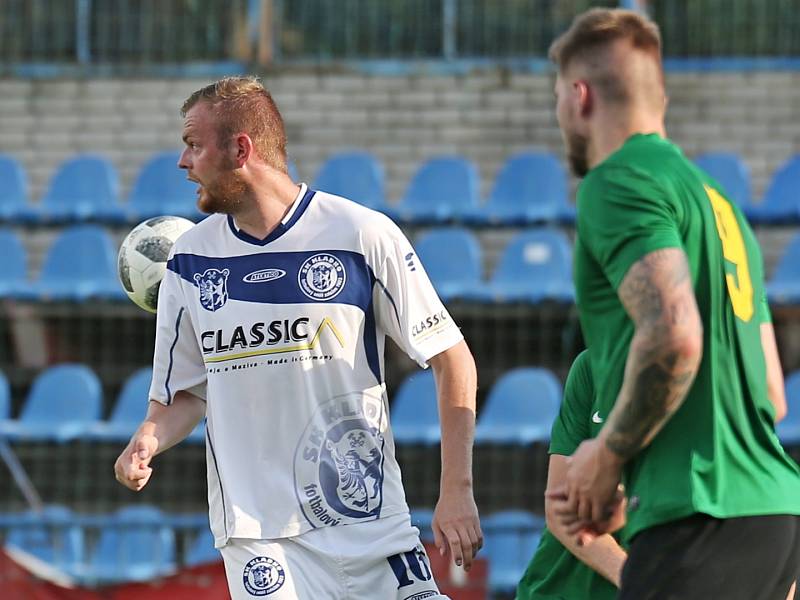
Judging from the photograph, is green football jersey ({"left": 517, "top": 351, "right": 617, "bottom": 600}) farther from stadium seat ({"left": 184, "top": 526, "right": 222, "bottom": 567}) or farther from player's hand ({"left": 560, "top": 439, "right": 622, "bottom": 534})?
stadium seat ({"left": 184, "top": 526, "right": 222, "bottom": 567})

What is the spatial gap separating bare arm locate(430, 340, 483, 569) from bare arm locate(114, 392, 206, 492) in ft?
2.42

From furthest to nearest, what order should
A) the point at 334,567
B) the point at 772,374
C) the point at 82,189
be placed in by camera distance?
the point at 82,189 → the point at 334,567 → the point at 772,374

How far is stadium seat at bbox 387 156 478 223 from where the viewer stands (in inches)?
442

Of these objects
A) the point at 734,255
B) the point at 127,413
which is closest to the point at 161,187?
the point at 127,413

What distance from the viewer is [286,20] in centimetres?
1373

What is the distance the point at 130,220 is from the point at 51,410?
187 cm

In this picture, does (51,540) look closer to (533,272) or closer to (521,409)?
(521,409)

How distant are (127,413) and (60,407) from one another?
0.55 metres

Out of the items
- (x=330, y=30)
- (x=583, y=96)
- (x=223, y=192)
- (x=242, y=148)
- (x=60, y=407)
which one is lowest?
(x=60, y=407)

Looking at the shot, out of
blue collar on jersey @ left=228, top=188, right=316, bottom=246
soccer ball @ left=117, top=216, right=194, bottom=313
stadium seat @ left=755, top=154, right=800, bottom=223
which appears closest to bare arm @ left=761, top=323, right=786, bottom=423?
blue collar on jersey @ left=228, top=188, right=316, bottom=246

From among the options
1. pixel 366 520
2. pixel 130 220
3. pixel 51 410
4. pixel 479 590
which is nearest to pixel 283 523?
pixel 366 520

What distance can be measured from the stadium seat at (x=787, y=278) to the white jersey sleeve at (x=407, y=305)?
640 centimetres

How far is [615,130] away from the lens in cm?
306

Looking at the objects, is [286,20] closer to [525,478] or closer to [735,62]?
[735,62]
